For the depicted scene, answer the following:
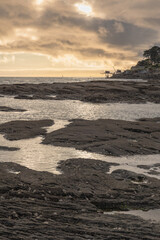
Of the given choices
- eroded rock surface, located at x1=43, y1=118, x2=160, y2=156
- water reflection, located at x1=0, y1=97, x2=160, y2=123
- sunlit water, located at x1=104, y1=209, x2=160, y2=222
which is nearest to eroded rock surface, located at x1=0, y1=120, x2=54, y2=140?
eroded rock surface, located at x1=43, y1=118, x2=160, y2=156

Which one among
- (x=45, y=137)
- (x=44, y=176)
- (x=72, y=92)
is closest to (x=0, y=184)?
(x=44, y=176)

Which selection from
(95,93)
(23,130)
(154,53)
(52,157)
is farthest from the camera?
(154,53)

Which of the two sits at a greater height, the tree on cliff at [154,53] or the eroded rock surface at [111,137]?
the tree on cliff at [154,53]

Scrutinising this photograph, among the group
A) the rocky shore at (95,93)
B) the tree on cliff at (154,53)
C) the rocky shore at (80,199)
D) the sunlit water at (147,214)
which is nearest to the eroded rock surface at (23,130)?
the rocky shore at (80,199)

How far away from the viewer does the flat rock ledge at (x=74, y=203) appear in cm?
574

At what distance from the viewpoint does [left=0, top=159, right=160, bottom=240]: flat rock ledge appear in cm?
574

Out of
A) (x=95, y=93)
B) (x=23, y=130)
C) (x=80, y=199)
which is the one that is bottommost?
(x=80, y=199)

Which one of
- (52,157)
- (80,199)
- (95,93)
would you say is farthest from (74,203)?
(95,93)

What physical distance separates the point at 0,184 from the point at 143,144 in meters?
8.06

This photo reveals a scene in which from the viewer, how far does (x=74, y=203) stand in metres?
7.09

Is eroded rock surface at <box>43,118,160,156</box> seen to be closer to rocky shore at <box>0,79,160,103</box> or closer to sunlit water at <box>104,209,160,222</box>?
sunlit water at <box>104,209,160,222</box>

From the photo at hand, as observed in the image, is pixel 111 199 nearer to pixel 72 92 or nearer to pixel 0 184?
pixel 0 184

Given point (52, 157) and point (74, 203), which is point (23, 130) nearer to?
point (52, 157)

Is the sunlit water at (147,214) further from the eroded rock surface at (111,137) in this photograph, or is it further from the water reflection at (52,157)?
the eroded rock surface at (111,137)
